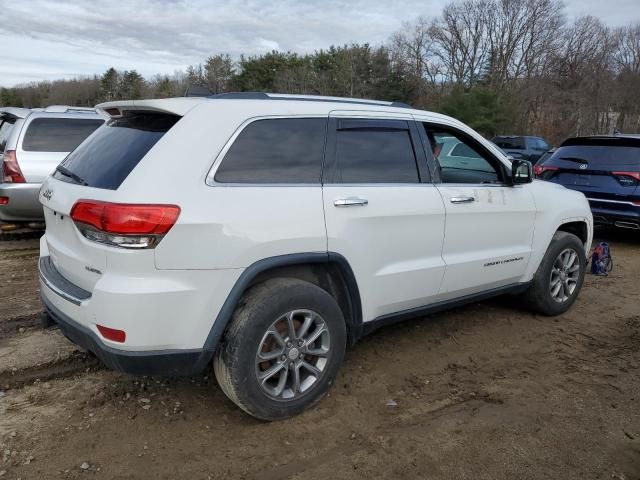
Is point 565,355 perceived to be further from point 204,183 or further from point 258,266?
point 204,183

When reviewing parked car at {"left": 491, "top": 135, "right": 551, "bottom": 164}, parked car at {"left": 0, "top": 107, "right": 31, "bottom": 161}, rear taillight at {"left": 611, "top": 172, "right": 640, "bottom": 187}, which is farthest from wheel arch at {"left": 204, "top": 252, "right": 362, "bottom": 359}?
parked car at {"left": 491, "top": 135, "right": 551, "bottom": 164}

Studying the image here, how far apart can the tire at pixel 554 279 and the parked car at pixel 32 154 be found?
5.69 metres

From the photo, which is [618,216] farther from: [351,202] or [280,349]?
[280,349]

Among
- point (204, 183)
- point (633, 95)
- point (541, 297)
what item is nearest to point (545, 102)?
point (633, 95)

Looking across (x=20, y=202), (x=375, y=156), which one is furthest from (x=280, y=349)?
(x=20, y=202)

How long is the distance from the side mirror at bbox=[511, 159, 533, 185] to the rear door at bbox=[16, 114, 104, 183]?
5496mm

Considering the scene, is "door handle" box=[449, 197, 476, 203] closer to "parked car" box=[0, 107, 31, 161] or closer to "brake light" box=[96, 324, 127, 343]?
"brake light" box=[96, 324, 127, 343]

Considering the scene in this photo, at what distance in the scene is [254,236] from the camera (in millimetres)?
2826

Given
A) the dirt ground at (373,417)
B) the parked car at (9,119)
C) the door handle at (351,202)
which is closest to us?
the dirt ground at (373,417)

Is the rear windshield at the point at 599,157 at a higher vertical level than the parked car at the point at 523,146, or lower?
lower

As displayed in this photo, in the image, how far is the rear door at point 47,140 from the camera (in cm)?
684

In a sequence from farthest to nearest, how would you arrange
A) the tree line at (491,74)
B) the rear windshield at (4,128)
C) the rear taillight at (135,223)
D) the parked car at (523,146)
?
the tree line at (491,74) < the parked car at (523,146) < the rear windshield at (4,128) < the rear taillight at (135,223)

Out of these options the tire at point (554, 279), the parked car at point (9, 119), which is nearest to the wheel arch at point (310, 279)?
the tire at point (554, 279)

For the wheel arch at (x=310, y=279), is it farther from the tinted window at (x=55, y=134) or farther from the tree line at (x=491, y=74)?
the tree line at (x=491, y=74)
